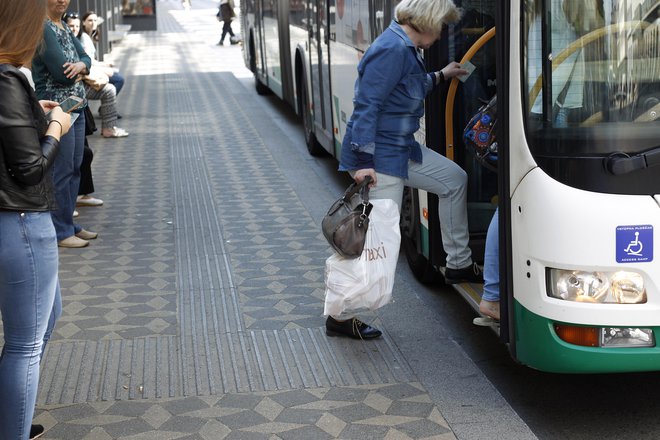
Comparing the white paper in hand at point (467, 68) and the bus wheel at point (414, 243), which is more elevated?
the white paper in hand at point (467, 68)

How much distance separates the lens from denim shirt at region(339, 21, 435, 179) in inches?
198

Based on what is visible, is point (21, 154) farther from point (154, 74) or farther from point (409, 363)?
point (154, 74)

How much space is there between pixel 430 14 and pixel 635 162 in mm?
1504

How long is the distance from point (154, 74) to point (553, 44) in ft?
63.2

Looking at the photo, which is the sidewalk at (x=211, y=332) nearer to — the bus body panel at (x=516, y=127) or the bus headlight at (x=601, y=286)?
the bus headlight at (x=601, y=286)

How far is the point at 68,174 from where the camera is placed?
7250 mm

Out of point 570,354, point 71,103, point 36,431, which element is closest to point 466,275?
point 570,354

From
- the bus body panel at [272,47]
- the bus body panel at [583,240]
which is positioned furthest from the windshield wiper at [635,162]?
the bus body panel at [272,47]

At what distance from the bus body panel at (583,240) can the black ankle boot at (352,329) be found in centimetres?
158

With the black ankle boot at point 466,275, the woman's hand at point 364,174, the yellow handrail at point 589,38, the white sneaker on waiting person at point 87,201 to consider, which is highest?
the yellow handrail at point 589,38

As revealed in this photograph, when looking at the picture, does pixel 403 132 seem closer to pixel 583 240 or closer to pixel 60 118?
pixel 583 240

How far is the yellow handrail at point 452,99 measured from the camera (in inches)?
212

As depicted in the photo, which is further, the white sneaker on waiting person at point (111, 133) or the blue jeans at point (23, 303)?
the white sneaker on waiting person at point (111, 133)

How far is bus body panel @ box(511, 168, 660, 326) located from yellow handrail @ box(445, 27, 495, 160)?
144cm
